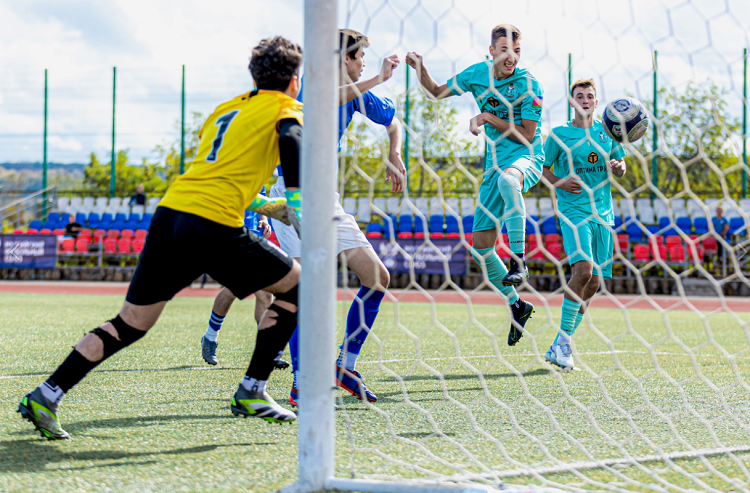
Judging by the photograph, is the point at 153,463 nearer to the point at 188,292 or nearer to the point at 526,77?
the point at 526,77

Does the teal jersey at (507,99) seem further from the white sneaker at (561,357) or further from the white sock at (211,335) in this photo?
the white sock at (211,335)

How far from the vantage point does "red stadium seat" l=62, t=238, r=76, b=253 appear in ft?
62.0

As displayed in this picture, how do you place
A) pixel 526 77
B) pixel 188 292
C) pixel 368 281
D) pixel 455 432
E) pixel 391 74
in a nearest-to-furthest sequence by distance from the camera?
pixel 455 432, pixel 391 74, pixel 368 281, pixel 526 77, pixel 188 292

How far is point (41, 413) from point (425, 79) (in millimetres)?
2534

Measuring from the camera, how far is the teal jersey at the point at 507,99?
4.30m

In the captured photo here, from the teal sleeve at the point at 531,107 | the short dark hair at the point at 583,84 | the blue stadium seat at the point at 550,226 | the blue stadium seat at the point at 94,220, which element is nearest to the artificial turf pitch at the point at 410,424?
the teal sleeve at the point at 531,107

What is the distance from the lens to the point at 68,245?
62.1 feet

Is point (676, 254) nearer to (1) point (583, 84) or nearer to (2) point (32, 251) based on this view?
(1) point (583, 84)

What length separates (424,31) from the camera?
2.85 meters

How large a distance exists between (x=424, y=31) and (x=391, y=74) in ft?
1.36

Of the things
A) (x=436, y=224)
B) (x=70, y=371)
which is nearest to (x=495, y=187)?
(x=70, y=371)

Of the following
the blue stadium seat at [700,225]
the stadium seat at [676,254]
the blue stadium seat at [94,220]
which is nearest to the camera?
the stadium seat at [676,254]

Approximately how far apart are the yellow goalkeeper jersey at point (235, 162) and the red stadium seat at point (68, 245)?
17650mm

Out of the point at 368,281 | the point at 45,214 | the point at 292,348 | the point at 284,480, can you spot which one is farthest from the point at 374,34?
the point at 45,214
